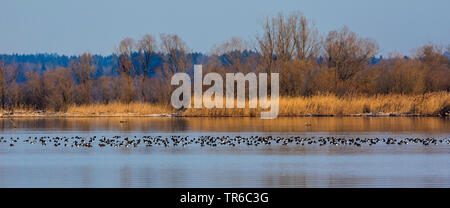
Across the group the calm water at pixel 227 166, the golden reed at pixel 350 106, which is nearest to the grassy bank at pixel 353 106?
the golden reed at pixel 350 106

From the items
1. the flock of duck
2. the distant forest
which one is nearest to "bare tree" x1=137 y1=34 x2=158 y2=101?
the distant forest

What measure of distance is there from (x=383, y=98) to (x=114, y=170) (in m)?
30.6

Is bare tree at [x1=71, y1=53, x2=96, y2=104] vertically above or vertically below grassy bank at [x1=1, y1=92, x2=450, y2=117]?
above

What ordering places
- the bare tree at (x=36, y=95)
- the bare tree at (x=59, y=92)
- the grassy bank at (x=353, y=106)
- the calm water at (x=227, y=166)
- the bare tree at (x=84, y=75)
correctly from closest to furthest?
the calm water at (x=227, y=166) < the grassy bank at (x=353, y=106) < the bare tree at (x=59, y=92) < the bare tree at (x=84, y=75) < the bare tree at (x=36, y=95)

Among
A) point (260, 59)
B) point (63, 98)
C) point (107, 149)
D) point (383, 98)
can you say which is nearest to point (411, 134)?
point (107, 149)

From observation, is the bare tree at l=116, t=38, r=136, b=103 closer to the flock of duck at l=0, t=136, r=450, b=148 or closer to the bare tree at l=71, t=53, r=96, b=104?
the bare tree at l=71, t=53, r=96, b=104

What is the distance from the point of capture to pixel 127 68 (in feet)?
170

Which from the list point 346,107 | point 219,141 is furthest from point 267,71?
point 219,141

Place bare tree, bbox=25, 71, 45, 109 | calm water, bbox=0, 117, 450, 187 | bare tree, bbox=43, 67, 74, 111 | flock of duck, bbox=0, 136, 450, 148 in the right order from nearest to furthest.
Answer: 1. calm water, bbox=0, 117, 450, 187
2. flock of duck, bbox=0, 136, 450, 148
3. bare tree, bbox=43, 67, 74, 111
4. bare tree, bbox=25, 71, 45, 109

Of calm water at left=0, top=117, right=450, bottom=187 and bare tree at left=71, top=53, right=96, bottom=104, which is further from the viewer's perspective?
bare tree at left=71, top=53, right=96, bottom=104

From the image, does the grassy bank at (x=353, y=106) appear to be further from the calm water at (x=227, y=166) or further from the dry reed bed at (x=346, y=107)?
the calm water at (x=227, y=166)

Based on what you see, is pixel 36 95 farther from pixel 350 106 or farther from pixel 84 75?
pixel 350 106
